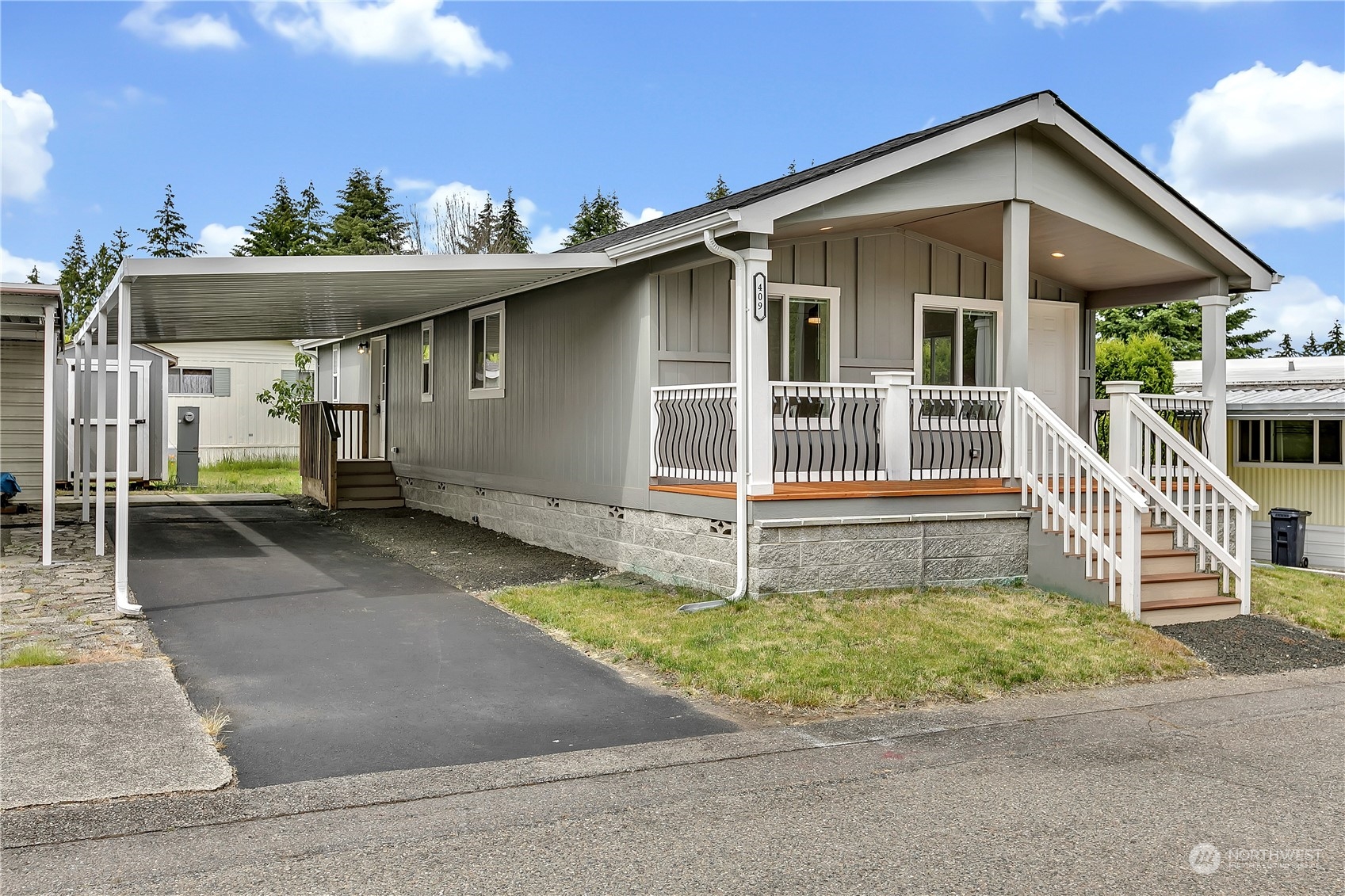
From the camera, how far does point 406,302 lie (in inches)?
519

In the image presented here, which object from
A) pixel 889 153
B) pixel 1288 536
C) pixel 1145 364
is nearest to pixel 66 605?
pixel 889 153

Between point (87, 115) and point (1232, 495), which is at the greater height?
point (87, 115)

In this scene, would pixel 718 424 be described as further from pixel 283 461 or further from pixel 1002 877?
pixel 283 461

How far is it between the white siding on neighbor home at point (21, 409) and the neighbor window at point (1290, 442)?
1899cm

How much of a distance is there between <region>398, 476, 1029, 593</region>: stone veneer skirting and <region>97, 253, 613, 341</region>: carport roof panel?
2620 millimetres

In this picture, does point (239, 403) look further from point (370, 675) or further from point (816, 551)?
point (370, 675)

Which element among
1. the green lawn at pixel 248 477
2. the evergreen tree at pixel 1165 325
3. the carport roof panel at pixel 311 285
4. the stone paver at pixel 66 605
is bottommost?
the stone paver at pixel 66 605

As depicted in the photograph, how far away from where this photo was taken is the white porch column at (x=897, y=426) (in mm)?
9406

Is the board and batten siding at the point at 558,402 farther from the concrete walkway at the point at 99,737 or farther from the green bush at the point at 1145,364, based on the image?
the green bush at the point at 1145,364

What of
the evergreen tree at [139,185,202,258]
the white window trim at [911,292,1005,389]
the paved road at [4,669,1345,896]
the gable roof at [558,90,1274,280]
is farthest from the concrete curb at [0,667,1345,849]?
the evergreen tree at [139,185,202,258]

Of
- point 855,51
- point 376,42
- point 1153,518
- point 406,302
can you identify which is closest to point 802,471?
point 1153,518

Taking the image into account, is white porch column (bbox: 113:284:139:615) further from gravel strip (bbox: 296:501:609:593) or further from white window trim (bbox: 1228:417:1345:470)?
white window trim (bbox: 1228:417:1345:470)

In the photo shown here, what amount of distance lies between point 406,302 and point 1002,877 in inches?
433

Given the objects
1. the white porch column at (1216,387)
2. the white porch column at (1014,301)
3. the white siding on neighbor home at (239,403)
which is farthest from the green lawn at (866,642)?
the white siding on neighbor home at (239,403)
